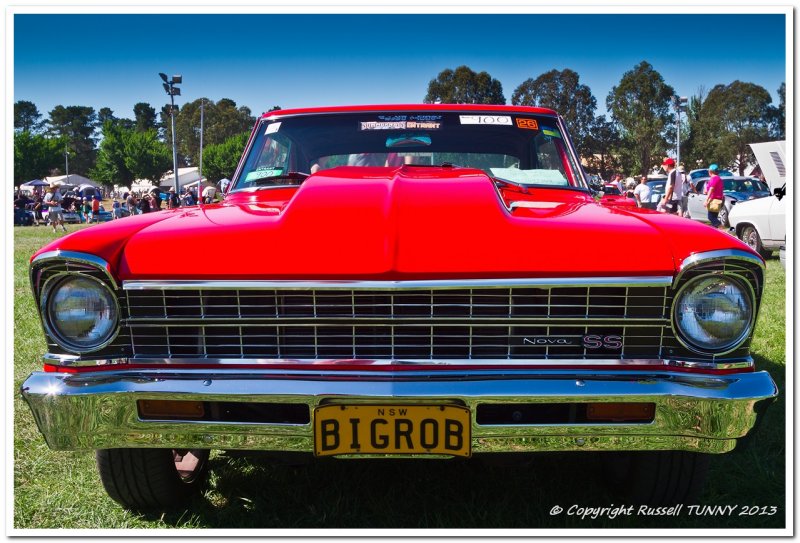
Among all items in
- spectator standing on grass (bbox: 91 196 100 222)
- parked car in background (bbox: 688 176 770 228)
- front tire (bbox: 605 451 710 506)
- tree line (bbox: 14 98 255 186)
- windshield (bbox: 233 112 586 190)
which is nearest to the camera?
front tire (bbox: 605 451 710 506)

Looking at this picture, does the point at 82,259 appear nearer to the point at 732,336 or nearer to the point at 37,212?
the point at 732,336

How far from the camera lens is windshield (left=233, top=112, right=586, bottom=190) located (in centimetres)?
344

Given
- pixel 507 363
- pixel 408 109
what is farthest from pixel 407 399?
pixel 408 109

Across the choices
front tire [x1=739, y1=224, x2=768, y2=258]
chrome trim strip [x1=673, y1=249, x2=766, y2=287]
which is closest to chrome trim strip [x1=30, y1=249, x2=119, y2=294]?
chrome trim strip [x1=673, y1=249, x2=766, y2=287]

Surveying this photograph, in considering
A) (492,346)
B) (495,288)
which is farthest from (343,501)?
(495,288)

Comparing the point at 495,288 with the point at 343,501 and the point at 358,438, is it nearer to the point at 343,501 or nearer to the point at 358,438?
the point at 358,438

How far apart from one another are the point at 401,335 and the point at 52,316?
111 cm

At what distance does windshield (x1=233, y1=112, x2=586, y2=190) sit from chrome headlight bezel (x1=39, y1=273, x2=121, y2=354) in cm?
140

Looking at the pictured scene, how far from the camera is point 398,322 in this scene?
6.67ft

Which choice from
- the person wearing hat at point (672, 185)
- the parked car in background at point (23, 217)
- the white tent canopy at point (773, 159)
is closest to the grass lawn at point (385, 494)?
the person wearing hat at point (672, 185)

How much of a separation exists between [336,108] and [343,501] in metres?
2.00

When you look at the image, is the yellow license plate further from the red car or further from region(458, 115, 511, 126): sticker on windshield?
region(458, 115, 511, 126): sticker on windshield

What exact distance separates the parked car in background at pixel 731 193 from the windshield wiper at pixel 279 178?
1704cm

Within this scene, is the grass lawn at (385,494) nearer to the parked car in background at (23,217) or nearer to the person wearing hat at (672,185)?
the person wearing hat at (672,185)
